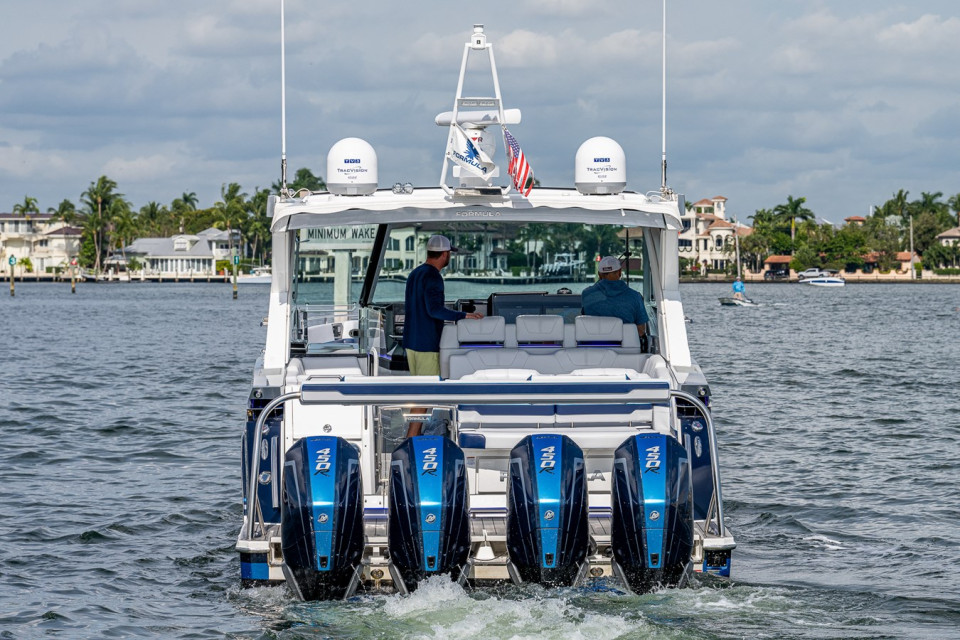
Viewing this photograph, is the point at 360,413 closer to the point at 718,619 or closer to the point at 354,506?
the point at 354,506

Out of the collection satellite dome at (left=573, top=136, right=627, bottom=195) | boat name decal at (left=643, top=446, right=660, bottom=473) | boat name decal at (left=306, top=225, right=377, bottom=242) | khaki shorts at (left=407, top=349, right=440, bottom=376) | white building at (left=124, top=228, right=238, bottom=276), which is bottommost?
boat name decal at (left=643, top=446, right=660, bottom=473)

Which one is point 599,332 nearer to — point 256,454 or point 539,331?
point 539,331

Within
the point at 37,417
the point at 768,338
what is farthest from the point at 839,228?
the point at 37,417

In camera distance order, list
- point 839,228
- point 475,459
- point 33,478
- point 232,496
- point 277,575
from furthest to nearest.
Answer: point 839,228, point 33,478, point 232,496, point 475,459, point 277,575

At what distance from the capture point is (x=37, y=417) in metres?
19.6

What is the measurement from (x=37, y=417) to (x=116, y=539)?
386 inches

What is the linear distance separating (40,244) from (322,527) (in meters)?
180

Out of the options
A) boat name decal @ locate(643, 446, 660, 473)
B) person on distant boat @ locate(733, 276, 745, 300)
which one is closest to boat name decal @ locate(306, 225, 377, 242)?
boat name decal @ locate(643, 446, 660, 473)

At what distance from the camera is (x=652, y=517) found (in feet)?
20.4

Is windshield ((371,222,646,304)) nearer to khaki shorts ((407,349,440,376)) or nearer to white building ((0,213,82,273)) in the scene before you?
A: khaki shorts ((407,349,440,376))

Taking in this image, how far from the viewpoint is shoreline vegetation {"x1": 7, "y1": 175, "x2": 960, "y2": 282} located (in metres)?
158

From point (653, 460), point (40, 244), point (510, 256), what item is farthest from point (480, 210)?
point (40, 244)

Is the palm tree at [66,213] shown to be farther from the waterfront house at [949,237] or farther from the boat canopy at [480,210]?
the boat canopy at [480,210]

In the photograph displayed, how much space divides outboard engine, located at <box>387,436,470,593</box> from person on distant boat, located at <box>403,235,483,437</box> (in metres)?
2.50
